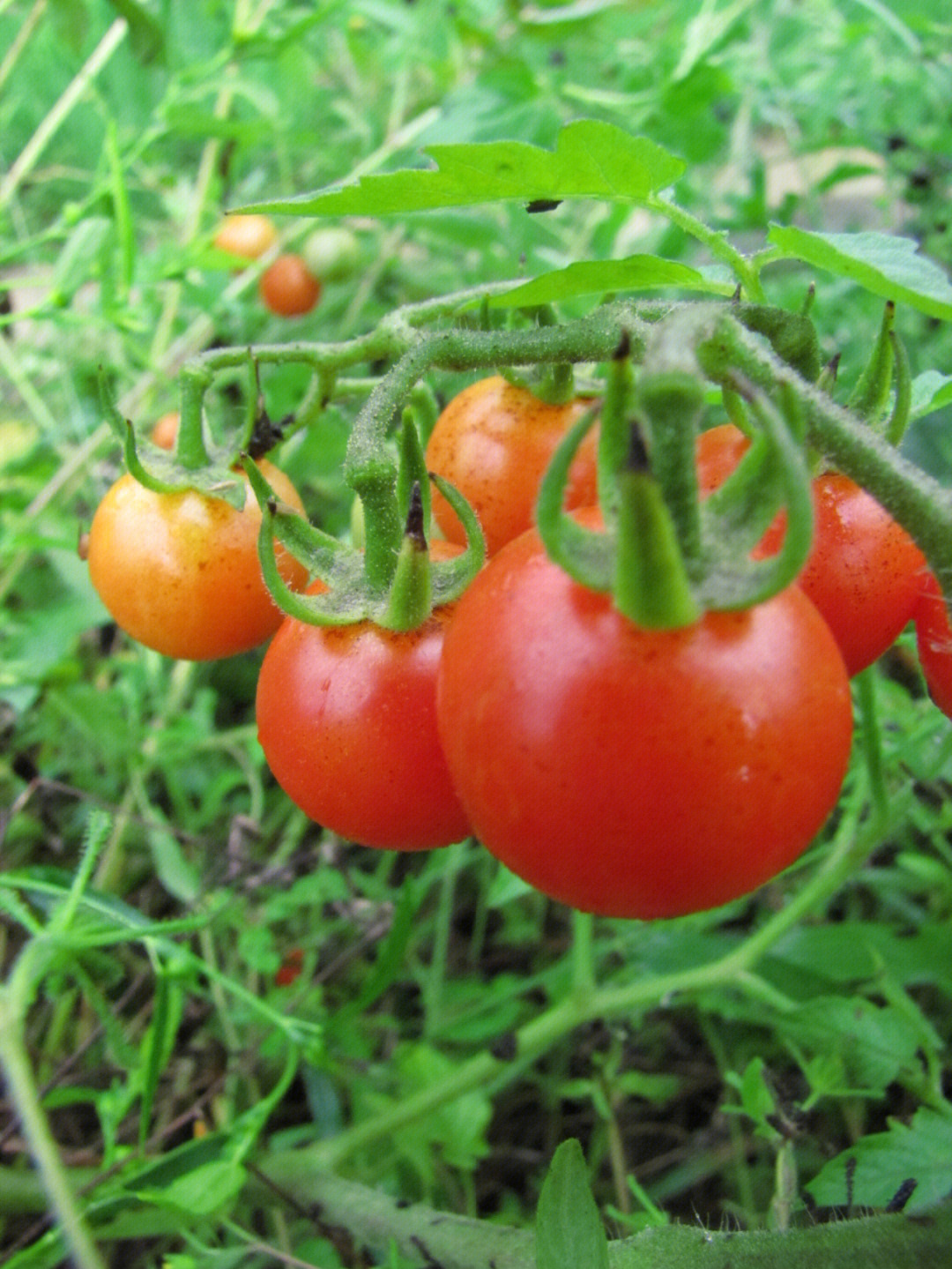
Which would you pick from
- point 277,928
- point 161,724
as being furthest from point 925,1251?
point 161,724

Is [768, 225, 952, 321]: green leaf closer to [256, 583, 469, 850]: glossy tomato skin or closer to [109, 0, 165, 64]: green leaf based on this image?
[256, 583, 469, 850]: glossy tomato skin

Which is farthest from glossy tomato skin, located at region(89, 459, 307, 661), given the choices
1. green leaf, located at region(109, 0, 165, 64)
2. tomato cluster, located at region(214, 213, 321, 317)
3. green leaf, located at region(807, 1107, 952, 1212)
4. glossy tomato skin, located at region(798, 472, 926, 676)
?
tomato cluster, located at region(214, 213, 321, 317)

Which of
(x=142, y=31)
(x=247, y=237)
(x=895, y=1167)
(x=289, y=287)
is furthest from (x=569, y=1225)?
(x=247, y=237)

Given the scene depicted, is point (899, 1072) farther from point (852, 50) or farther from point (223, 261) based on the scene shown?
point (852, 50)

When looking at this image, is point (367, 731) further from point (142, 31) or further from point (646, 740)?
point (142, 31)

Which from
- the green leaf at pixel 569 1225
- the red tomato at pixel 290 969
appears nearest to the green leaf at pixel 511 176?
the green leaf at pixel 569 1225

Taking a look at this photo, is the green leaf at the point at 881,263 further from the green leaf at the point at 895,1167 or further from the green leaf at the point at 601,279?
the green leaf at the point at 895,1167

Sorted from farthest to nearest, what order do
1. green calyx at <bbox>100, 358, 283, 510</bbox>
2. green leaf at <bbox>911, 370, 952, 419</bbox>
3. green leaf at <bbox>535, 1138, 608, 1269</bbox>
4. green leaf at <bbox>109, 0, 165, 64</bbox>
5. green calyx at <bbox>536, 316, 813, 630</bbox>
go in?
1. green leaf at <bbox>109, 0, 165, 64</bbox>
2. green calyx at <bbox>100, 358, 283, 510</bbox>
3. green leaf at <bbox>911, 370, 952, 419</bbox>
4. green leaf at <bbox>535, 1138, 608, 1269</bbox>
5. green calyx at <bbox>536, 316, 813, 630</bbox>
